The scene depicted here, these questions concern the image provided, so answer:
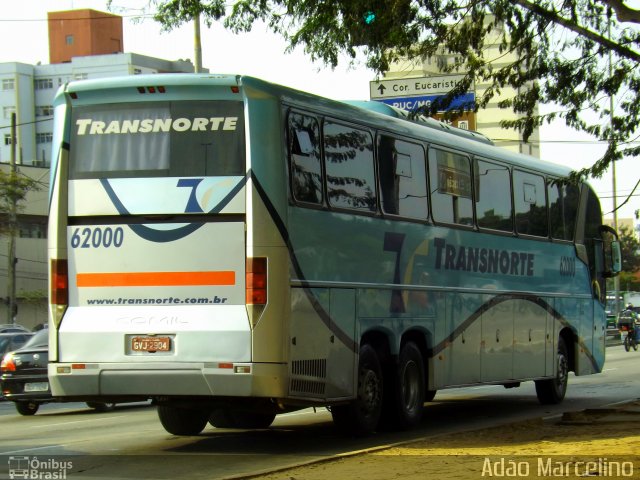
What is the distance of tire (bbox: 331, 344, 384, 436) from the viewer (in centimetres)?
1278

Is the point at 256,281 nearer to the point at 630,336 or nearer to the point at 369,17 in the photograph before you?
the point at 369,17

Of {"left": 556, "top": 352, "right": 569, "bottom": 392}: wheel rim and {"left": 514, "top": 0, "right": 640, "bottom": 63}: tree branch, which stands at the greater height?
{"left": 514, "top": 0, "right": 640, "bottom": 63}: tree branch

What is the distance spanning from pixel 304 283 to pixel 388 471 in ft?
7.87

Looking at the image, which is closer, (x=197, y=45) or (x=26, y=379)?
(x=26, y=379)

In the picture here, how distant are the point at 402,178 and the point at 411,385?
8.69 ft

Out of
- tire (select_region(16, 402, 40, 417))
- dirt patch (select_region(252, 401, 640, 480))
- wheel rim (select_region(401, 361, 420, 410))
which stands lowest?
tire (select_region(16, 402, 40, 417))

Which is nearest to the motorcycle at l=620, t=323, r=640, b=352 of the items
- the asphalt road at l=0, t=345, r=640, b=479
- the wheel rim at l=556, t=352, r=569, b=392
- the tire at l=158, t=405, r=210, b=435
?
the asphalt road at l=0, t=345, r=640, b=479

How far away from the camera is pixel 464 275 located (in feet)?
50.7

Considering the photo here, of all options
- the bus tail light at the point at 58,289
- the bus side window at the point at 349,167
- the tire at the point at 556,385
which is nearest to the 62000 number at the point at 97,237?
the bus tail light at the point at 58,289

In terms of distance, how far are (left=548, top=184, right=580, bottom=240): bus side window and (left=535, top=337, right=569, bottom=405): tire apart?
1852 mm

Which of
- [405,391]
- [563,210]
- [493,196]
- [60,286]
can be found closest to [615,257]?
[563,210]

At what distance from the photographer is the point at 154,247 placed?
11266 mm

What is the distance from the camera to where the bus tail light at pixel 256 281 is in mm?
10992

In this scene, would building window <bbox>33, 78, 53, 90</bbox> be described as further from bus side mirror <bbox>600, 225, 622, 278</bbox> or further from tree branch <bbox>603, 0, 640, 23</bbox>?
tree branch <bbox>603, 0, 640, 23</bbox>
